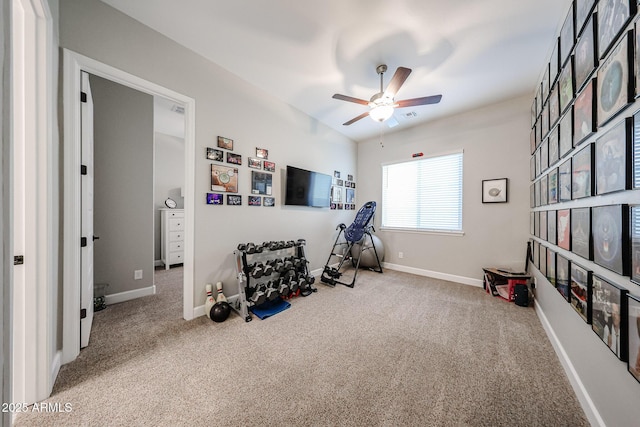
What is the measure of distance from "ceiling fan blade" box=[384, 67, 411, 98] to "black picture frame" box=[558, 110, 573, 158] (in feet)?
4.19

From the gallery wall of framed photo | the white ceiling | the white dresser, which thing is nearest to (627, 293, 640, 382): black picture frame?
the gallery wall of framed photo

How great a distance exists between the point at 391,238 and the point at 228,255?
3251 millimetres

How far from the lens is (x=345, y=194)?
473cm

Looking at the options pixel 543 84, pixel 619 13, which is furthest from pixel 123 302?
pixel 543 84

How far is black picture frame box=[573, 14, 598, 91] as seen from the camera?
1294mm

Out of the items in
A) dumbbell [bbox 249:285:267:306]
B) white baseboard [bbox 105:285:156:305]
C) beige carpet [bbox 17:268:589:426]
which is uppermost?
dumbbell [bbox 249:285:267:306]

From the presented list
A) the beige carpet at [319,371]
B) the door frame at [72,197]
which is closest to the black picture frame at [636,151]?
the beige carpet at [319,371]

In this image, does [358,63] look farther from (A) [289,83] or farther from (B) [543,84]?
(B) [543,84]

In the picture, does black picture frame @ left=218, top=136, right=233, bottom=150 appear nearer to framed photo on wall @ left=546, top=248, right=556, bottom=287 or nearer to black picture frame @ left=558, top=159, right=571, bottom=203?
black picture frame @ left=558, top=159, right=571, bottom=203

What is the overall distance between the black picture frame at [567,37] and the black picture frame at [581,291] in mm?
1629

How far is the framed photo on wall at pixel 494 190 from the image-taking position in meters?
3.29

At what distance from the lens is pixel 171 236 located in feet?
14.4

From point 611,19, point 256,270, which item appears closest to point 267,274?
point 256,270

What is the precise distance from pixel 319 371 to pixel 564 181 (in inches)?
98.1
